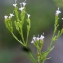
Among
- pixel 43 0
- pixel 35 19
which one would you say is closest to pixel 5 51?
pixel 35 19

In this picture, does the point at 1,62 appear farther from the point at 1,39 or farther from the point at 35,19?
the point at 35,19

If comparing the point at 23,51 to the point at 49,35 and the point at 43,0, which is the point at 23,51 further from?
the point at 43,0

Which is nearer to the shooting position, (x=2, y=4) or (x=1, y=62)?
(x=1, y=62)

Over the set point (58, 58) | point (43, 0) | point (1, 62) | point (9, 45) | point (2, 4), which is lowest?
point (58, 58)

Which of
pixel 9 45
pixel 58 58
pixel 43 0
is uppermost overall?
pixel 43 0

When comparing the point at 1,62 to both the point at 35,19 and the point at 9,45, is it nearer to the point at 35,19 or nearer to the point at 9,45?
the point at 9,45

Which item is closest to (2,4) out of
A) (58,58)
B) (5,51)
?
(5,51)

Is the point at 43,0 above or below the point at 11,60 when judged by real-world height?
above

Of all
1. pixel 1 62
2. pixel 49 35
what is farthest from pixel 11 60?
pixel 49 35

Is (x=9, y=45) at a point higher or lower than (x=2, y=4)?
lower
